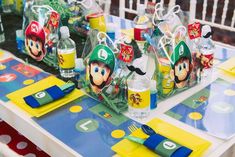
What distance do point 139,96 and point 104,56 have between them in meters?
0.17

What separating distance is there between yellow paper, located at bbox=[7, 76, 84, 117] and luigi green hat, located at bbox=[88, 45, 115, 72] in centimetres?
15

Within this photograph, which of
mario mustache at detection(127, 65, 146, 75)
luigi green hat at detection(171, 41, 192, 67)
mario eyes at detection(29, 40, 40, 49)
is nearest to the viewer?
mario mustache at detection(127, 65, 146, 75)

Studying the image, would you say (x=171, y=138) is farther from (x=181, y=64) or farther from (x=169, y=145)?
(x=181, y=64)

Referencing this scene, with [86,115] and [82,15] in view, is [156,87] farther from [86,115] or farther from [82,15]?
[82,15]

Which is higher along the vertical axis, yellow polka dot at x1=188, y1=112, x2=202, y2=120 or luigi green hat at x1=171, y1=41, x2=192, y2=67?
luigi green hat at x1=171, y1=41, x2=192, y2=67

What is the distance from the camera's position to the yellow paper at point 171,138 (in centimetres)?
84

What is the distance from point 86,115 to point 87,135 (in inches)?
4.0

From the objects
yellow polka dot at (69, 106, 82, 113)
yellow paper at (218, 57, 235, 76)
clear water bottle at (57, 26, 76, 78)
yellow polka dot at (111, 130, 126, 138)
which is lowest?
yellow polka dot at (111, 130, 126, 138)

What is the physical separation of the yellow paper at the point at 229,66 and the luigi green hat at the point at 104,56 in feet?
1.56

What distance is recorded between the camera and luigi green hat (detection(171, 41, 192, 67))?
1.04 meters

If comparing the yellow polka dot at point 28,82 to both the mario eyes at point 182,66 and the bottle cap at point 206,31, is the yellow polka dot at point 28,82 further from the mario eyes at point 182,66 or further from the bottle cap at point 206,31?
the bottle cap at point 206,31

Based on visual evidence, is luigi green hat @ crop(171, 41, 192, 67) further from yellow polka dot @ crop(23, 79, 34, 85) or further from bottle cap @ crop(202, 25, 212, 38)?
yellow polka dot @ crop(23, 79, 34, 85)

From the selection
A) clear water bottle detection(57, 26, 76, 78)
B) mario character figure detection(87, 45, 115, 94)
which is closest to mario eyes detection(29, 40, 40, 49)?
clear water bottle detection(57, 26, 76, 78)

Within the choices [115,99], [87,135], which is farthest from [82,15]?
[87,135]
